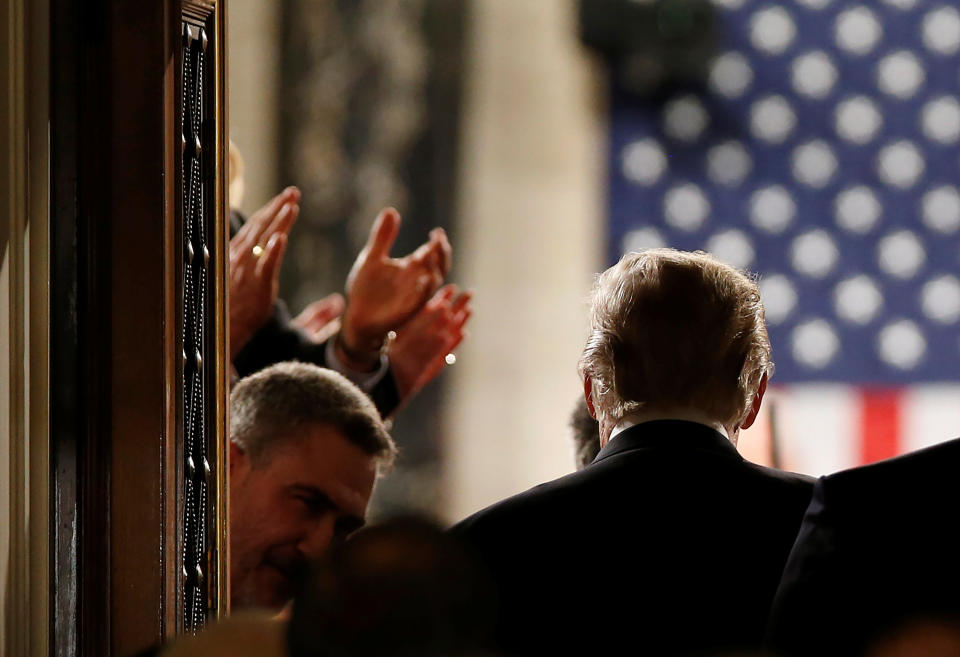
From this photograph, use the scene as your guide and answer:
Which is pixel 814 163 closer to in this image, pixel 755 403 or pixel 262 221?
pixel 262 221

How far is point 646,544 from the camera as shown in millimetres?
761

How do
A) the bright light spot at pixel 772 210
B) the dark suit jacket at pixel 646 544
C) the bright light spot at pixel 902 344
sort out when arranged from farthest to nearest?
the bright light spot at pixel 772 210
the bright light spot at pixel 902 344
the dark suit jacket at pixel 646 544

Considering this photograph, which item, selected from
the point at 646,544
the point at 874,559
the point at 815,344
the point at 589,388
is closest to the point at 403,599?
the point at 874,559

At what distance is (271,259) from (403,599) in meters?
1.20

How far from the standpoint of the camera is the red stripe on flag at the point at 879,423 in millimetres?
4074

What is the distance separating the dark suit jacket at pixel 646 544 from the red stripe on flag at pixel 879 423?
341 centimetres

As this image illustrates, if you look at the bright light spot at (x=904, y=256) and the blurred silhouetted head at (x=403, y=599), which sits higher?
the bright light spot at (x=904, y=256)

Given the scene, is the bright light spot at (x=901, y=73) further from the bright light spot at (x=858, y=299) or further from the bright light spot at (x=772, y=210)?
the bright light spot at (x=858, y=299)

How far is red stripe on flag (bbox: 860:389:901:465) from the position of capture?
13.4 feet

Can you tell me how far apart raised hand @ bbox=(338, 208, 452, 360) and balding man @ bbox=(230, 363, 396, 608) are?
372 mm

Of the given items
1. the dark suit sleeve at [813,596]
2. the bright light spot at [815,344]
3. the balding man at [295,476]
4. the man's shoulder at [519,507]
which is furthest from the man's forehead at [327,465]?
the bright light spot at [815,344]

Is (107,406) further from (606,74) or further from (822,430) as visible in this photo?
(606,74)

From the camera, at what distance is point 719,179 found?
4.34m

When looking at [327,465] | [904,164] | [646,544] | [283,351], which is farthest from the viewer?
[904,164]
